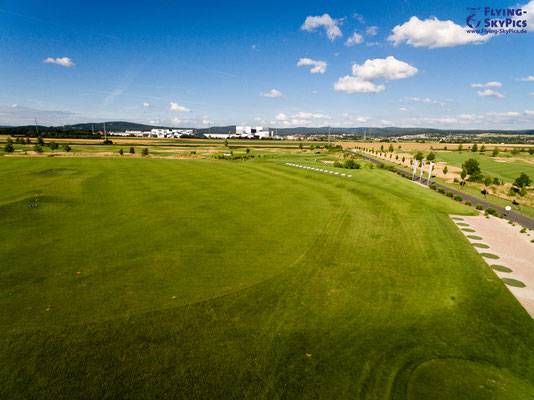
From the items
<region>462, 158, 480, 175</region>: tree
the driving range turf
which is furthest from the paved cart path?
<region>462, 158, 480, 175</region>: tree

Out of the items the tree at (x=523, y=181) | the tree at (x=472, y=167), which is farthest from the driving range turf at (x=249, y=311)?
the tree at (x=472, y=167)

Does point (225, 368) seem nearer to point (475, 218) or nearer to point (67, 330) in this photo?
point (67, 330)

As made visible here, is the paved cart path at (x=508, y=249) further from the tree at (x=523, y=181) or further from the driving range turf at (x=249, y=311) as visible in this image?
the tree at (x=523, y=181)

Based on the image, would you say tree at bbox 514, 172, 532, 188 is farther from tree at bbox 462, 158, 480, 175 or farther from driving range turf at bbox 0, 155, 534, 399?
driving range turf at bbox 0, 155, 534, 399

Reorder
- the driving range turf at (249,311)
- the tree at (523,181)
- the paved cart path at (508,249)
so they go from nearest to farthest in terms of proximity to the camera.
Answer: the driving range turf at (249,311)
the paved cart path at (508,249)
the tree at (523,181)

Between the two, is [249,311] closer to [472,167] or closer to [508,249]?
[508,249]

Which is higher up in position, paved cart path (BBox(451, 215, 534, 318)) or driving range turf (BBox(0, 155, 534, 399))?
driving range turf (BBox(0, 155, 534, 399))

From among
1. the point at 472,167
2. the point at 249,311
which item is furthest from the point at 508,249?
the point at 472,167

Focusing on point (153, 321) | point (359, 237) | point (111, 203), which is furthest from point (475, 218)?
point (111, 203)
